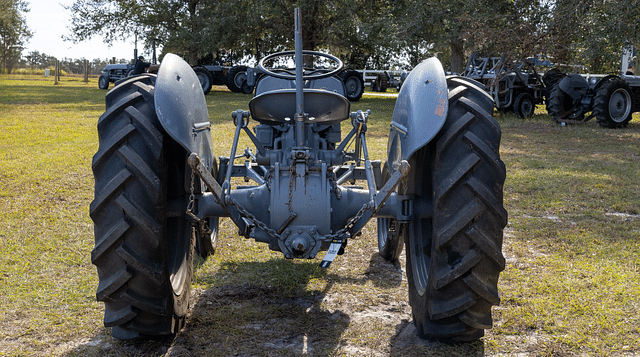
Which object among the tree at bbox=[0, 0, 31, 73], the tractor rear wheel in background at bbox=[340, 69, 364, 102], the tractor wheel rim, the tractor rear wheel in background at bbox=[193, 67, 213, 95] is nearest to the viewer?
the tractor wheel rim

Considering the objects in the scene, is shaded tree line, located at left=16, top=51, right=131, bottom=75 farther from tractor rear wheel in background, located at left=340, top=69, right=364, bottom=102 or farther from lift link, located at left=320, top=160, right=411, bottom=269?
lift link, located at left=320, top=160, right=411, bottom=269

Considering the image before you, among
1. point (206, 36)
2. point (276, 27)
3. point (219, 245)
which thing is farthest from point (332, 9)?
point (219, 245)

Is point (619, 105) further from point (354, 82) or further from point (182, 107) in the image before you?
point (182, 107)

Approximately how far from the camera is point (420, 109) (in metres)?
3.03

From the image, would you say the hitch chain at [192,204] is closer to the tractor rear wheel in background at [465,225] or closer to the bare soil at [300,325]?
the bare soil at [300,325]

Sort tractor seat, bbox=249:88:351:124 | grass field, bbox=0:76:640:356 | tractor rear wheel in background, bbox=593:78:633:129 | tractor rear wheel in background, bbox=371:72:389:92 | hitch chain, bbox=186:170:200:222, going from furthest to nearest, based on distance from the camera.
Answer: tractor rear wheel in background, bbox=371:72:389:92
tractor rear wheel in background, bbox=593:78:633:129
tractor seat, bbox=249:88:351:124
grass field, bbox=0:76:640:356
hitch chain, bbox=186:170:200:222

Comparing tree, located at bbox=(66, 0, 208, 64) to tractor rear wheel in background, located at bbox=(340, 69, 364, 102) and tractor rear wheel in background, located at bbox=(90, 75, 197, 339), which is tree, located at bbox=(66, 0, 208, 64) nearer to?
tractor rear wheel in background, located at bbox=(340, 69, 364, 102)

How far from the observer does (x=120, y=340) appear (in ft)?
10.2

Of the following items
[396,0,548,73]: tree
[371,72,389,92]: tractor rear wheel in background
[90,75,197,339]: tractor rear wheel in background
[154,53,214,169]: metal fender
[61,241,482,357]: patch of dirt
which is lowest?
[61,241,482,357]: patch of dirt

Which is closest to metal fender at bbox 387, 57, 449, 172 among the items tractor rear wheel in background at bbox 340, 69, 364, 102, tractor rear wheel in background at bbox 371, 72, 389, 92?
tractor rear wheel in background at bbox 340, 69, 364, 102

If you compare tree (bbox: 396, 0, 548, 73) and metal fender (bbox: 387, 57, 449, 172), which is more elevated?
tree (bbox: 396, 0, 548, 73)

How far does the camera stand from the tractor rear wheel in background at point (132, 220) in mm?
2666

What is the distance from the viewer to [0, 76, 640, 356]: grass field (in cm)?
312

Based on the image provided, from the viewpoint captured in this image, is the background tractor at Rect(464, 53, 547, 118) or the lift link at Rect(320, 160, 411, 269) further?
the background tractor at Rect(464, 53, 547, 118)
